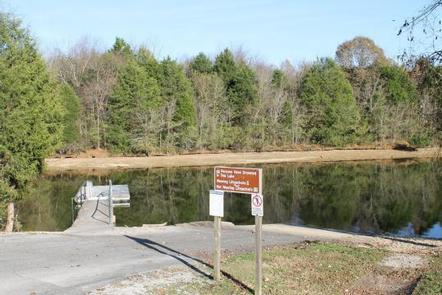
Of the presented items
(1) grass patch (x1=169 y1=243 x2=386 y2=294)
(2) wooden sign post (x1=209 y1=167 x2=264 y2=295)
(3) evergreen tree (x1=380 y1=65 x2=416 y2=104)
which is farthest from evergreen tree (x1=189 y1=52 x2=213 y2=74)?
(2) wooden sign post (x1=209 y1=167 x2=264 y2=295)

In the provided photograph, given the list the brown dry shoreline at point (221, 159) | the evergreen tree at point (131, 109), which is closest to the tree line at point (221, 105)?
the evergreen tree at point (131, 109)

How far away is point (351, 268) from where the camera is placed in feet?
38.9

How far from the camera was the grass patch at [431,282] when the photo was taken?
976cm

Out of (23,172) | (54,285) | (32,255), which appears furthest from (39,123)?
(54,285)

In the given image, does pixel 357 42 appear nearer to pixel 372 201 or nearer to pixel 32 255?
pixel 372 201

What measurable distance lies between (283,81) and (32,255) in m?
64.9

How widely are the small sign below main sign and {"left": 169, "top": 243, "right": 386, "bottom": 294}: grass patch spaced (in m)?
1.90

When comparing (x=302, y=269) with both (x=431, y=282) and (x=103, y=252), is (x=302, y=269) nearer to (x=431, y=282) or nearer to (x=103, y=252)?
(x=431, y=282)

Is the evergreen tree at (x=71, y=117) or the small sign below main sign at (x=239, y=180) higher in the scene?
the evergreen tree at (x=71, y=117)

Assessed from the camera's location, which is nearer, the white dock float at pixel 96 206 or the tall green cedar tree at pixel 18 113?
the white dock float at pixel 96 206

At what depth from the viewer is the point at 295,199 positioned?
120 feet

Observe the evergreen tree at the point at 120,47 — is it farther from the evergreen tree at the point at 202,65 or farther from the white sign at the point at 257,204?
the white sign at the point at 257,204

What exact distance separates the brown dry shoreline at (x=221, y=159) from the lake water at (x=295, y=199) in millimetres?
3714

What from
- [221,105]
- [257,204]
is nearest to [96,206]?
[257,204]
